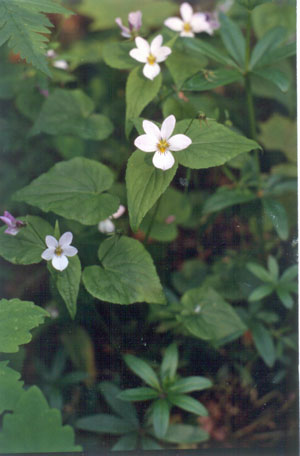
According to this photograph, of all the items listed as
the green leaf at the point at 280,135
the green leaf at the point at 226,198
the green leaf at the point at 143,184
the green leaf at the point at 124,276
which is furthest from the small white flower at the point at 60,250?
the green leaf at the point at 280,135

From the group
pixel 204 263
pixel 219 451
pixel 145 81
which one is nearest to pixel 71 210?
pixel 145 81

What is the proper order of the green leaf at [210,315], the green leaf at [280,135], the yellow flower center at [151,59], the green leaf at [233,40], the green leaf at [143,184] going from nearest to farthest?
the green leaf at [143,184], the yellow flower center at [151,59], the green leaf at [210,315], the green leaf at [233,40], the green leaf at [280,135]

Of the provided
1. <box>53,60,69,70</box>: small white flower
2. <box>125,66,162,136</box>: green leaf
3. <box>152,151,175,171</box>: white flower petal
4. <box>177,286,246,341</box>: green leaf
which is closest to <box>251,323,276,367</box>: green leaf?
<box>177,286,246,341</box>: green leaf

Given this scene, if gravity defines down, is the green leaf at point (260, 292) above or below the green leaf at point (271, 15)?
below

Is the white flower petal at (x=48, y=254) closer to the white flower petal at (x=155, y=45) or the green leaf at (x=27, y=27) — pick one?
the green leaf at (x=27, y=27)

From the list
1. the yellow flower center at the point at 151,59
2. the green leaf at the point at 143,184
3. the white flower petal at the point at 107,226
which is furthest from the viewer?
the white flower petal at the point at 107,226

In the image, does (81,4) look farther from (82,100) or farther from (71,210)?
(71,210)
